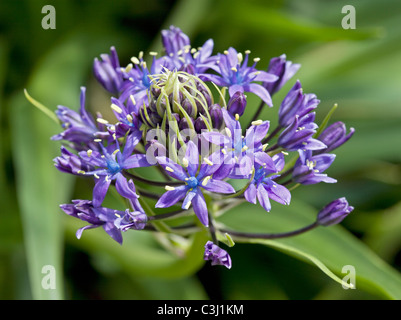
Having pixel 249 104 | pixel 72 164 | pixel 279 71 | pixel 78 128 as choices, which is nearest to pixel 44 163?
pixel 78 128

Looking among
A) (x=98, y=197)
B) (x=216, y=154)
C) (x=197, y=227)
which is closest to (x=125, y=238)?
(x=197, y=227)

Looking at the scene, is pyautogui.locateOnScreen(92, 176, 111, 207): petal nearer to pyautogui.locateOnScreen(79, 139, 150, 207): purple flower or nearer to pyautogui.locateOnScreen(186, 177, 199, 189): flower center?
pyautogui.locateOnScreen(79, 139, 150, 207): purple flower

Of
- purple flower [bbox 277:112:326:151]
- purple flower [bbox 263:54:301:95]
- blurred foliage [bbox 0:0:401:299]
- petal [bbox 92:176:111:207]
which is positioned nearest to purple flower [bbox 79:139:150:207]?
petal [bbox 92:176:111:207]

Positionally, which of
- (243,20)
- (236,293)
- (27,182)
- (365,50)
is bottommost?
(236,293)

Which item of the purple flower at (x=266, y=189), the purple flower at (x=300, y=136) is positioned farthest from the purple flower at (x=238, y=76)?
the purple flower at (x=266, y=189)

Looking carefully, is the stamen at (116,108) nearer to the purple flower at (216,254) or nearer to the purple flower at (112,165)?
the purple flower at (112,165)
